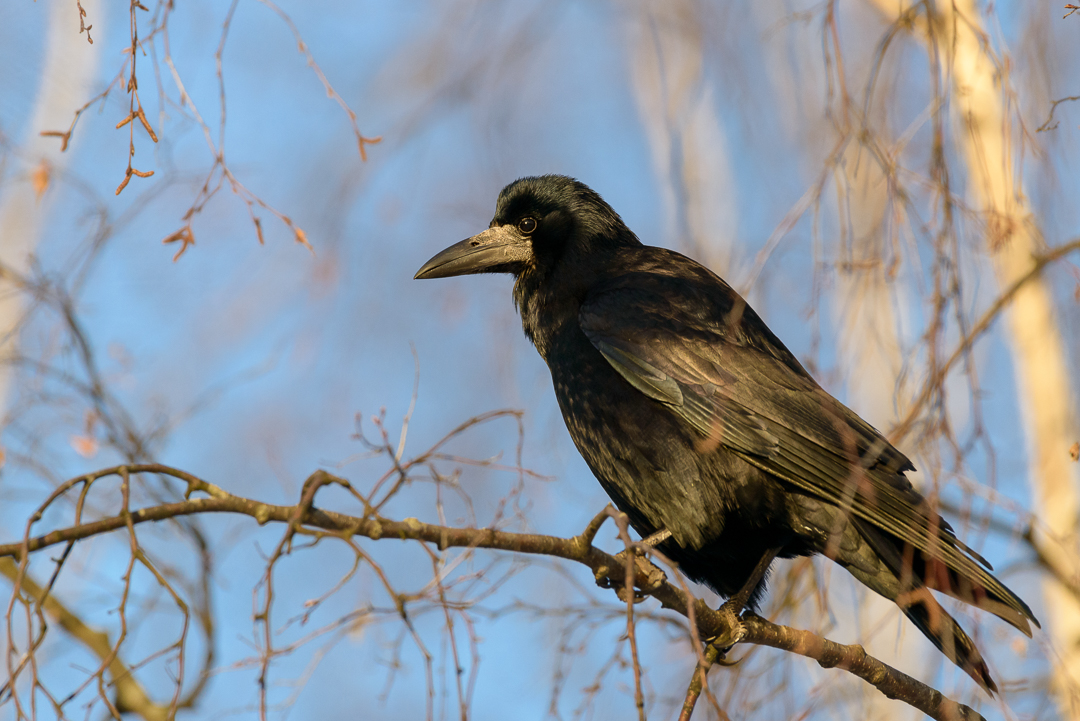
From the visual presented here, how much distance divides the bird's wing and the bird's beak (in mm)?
608

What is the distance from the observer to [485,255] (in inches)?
180

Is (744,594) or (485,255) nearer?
(744,594)

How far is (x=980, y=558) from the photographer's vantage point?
3281 millimetres

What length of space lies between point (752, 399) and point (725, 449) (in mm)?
237

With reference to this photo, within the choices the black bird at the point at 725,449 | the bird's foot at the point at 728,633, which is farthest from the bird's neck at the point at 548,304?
the bird's foot at the point at 728,633

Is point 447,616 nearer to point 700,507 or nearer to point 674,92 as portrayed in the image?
point 700,507

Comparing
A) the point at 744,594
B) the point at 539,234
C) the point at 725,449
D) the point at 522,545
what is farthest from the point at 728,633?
the point at 539,234

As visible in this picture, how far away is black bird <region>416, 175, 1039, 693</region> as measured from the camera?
3.48 m

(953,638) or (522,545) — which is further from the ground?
(522,545)

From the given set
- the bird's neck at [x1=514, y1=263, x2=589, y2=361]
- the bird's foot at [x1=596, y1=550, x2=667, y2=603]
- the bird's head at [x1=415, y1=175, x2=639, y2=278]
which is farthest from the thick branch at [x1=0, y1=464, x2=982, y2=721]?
the bird's head at [x1=415, y1=175, x2=639, y2=278]

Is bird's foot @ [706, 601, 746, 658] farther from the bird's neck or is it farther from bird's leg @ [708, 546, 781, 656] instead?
the bird's neck

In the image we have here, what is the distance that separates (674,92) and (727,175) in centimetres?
77

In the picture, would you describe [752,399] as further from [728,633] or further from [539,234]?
[539,234]

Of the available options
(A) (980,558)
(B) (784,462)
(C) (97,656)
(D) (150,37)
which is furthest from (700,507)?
(C) (97,656)
